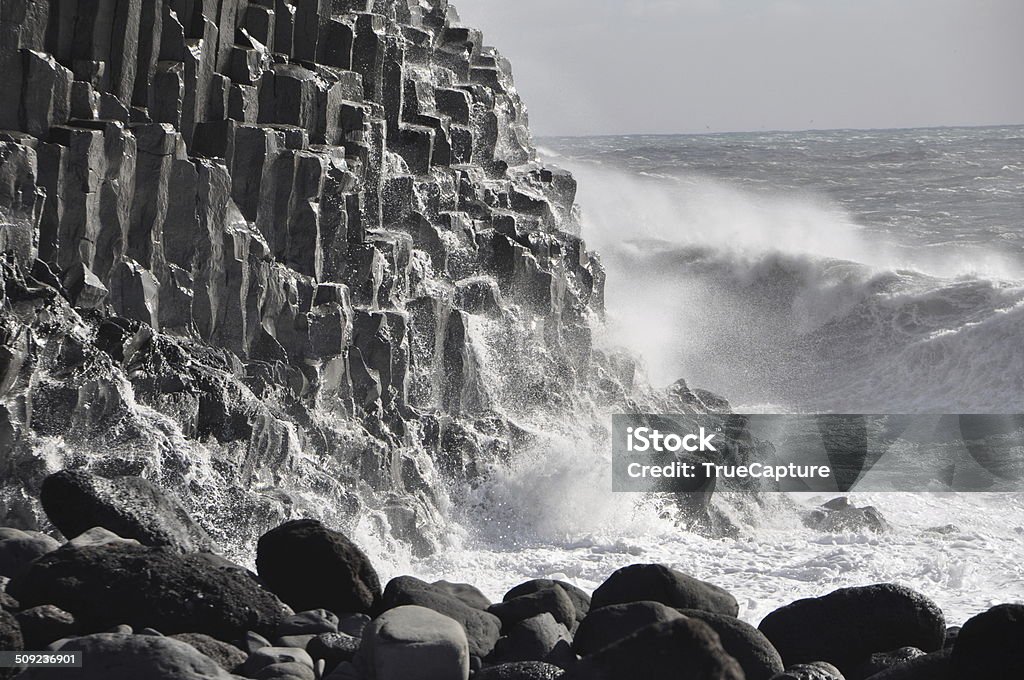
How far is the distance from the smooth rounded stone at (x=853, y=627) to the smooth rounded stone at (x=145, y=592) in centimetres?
329

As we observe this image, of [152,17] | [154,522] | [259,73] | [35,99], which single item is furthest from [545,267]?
[154,522]

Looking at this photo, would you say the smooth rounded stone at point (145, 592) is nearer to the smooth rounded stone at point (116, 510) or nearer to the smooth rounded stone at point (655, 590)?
the smooth rounded stone at point (116, 510)

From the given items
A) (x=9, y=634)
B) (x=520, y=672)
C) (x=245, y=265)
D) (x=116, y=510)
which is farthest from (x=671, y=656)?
(x=245, y=265)

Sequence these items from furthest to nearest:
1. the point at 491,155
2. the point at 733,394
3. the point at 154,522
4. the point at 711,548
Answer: the point at 733,394, the point at 491,155, the point at 711,548, the point at 154,522

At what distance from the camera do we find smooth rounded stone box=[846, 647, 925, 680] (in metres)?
8.59

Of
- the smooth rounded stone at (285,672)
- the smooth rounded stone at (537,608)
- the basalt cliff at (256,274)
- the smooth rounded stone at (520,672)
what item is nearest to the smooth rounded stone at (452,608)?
the smooth rounded stone at (537,608)

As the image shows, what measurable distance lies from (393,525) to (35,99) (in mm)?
5597

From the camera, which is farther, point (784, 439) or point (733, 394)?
point (733, 394)

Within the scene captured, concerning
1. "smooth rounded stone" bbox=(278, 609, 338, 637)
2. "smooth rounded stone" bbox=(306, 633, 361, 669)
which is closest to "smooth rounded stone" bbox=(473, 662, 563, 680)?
"smooth rounded stone" bbox=(306, 633, 361, 669)

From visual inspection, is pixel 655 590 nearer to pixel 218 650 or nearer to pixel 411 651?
pixel 411 651

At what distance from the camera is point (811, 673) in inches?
306

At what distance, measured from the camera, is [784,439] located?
76.8ft

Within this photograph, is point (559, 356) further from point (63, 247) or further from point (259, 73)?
point (63, 247)

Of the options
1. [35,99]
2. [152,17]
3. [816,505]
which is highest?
[152,17]
